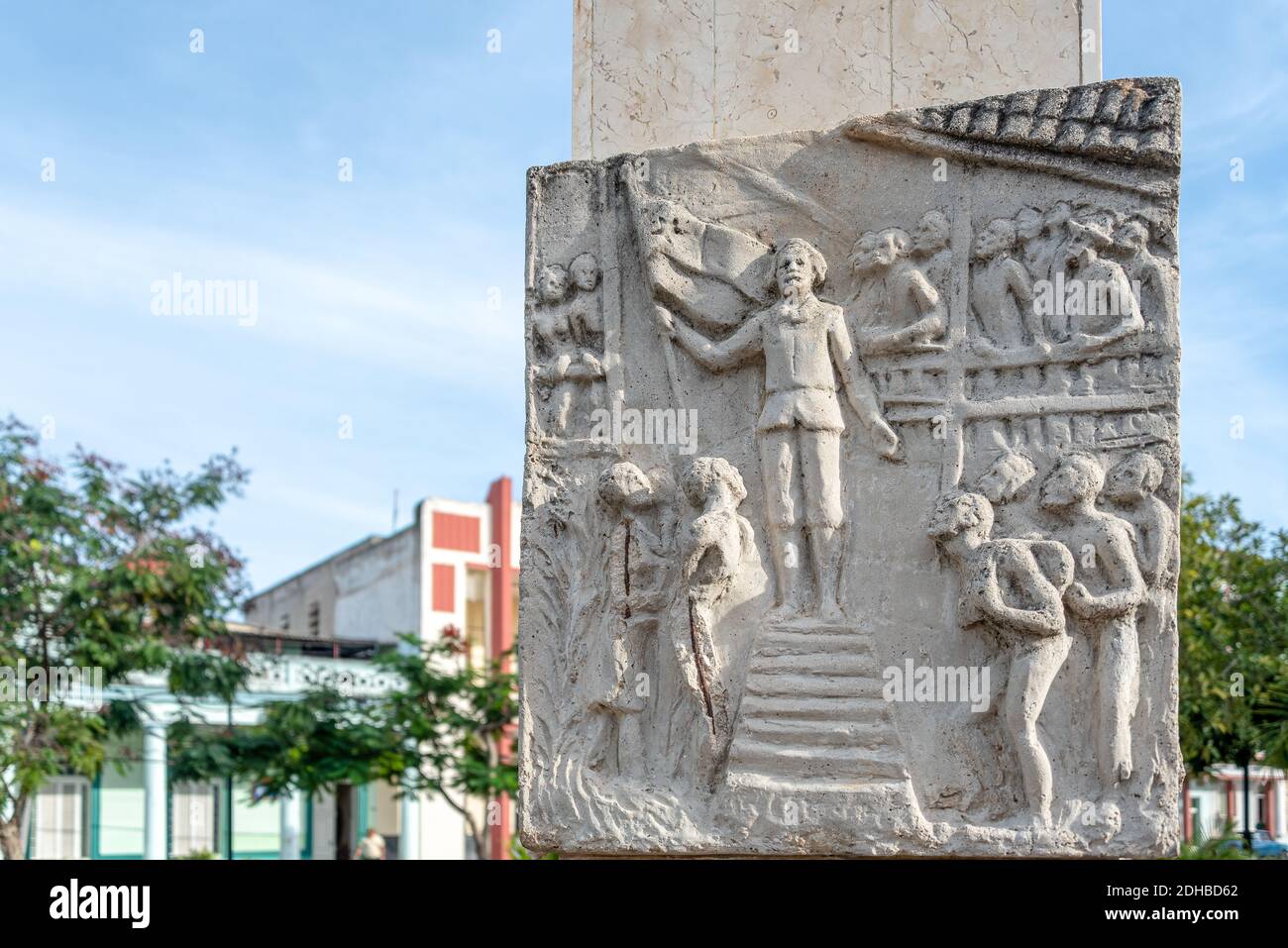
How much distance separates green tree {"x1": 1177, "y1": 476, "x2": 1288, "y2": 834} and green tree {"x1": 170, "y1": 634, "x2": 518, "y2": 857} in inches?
256

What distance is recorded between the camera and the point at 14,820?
43.2 feet

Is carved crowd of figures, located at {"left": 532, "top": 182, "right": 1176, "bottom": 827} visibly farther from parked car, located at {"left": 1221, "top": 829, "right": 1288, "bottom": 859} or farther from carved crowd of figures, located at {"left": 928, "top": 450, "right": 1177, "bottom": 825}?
parked car, located at {"left": 1221, "top": 829, "right": 1288, "bottom": 859}

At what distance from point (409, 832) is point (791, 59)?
733 inches

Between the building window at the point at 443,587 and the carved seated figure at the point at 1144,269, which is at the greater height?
the carved seated figure at the point at 1144,269

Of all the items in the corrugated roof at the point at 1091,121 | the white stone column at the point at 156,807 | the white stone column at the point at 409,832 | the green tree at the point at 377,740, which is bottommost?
the white stone column at the point at 409,832

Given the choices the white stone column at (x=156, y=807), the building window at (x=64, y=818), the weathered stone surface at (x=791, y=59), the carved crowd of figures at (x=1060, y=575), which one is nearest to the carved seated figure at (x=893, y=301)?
the carved crowd of figures at (x=1060, y=575)

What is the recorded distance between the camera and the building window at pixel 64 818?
22297mm

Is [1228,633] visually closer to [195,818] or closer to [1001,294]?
[1001,294]

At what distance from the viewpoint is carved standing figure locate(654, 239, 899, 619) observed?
6.32m

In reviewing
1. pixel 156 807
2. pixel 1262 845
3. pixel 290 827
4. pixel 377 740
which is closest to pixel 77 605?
pixel 377 740

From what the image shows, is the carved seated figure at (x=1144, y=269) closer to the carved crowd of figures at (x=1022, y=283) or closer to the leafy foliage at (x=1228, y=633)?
the carved crowd of figures at (x=1022, y=283)

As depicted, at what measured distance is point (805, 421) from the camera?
6332 millimetres
